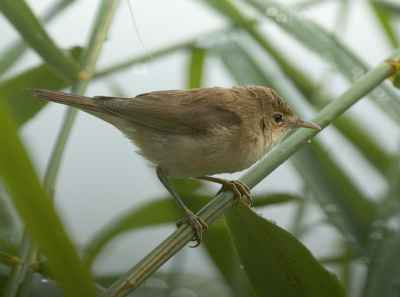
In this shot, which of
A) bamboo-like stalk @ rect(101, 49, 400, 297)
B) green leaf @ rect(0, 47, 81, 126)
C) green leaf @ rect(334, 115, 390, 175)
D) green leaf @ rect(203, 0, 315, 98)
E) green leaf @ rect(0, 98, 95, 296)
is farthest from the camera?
green leaf @ rect(203, 0, 315, 98)

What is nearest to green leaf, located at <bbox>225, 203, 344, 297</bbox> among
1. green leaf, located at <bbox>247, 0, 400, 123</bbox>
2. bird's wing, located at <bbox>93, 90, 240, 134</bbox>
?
bird's wing, located at <bbox>93, 90, 240, 134</bbox>

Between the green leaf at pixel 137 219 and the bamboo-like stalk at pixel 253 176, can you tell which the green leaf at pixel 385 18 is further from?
the green leaf at pixel 137 219

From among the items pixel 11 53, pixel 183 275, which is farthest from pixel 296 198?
pixel 11 53

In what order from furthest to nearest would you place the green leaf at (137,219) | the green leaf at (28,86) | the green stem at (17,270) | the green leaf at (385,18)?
the green leaf at (385,18) → the green leaf at (137,219) → the green leaf at (28,86) → the green stem at (17,270)

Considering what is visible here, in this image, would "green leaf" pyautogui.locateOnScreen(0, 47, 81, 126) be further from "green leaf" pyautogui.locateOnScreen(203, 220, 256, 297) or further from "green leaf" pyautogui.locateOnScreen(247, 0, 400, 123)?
"green leaf" pyautogui.locateOnScreen(247, 0, 400, 123)

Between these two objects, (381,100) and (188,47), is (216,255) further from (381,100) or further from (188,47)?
(188,47)

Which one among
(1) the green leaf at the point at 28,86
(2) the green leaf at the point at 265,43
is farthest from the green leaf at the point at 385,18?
(1) the green leaf at the point at 28,86
